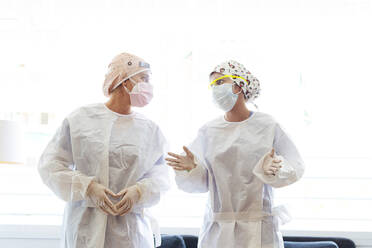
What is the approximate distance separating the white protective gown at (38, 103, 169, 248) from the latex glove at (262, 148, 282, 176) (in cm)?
52

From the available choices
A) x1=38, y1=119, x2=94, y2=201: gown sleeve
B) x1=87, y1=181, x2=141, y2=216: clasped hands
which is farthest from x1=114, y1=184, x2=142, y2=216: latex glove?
x1=38, y1=119, x2=94, y2=201: gown sleeve

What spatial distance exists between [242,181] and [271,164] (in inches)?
7.7

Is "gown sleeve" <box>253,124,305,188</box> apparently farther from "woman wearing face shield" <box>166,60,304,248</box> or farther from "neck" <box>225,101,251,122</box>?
"neck" <box>225,101,251,122</box>

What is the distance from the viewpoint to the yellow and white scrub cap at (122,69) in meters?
2.12

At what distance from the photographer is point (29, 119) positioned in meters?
3.31

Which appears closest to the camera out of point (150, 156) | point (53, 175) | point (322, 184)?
point (53, 175)

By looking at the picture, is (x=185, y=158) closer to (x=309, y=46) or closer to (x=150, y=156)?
(x=150, y=156)

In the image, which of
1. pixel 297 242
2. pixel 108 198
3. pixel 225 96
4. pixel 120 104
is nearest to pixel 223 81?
pixel 225 96

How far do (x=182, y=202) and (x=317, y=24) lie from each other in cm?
177

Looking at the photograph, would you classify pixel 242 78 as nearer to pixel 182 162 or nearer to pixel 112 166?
pixel 182 162

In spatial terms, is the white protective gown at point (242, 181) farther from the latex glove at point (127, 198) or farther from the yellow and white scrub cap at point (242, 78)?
the latex glove at point (127, 198)

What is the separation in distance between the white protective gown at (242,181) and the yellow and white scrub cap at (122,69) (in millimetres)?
509

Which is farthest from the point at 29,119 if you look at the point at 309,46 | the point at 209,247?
the point at 309,46

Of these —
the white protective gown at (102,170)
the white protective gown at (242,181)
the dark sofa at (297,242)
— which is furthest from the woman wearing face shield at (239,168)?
the dark sofa at (297,242)
